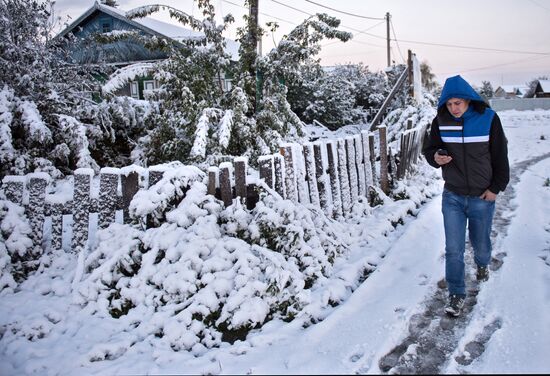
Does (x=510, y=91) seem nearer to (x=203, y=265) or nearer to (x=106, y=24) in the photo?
(x=106, y=24)

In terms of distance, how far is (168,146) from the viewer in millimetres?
7047

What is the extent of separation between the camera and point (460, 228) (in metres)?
3.38

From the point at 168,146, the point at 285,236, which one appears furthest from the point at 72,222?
the point at 168,146

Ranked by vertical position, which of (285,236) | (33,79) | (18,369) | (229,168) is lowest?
(18,369)

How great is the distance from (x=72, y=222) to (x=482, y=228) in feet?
13.7

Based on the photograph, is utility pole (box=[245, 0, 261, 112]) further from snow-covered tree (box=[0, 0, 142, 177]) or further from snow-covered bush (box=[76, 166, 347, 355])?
snow-covered bush (box=[76, 166, 347, 355])

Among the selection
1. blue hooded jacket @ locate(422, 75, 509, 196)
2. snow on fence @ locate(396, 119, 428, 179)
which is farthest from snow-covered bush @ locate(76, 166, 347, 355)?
snow on fence @ locate(396, 119, 428, 179)

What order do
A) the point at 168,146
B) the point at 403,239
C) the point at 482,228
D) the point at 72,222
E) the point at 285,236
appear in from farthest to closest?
1. the point at 168,146
2. the point at 403,239
3. the point at 72,222
4. the point at 285,236
5. the point at 482,228

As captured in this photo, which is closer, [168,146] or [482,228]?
[482,228]

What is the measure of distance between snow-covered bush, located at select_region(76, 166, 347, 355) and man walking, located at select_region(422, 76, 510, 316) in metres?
1.27

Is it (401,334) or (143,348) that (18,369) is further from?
(401,334)

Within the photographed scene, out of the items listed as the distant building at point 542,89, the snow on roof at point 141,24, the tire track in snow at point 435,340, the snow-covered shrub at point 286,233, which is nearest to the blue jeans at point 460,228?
the tire track in snow at point 435,340

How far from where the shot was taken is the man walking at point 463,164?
321 centimetres

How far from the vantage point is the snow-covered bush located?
3.21 metres
